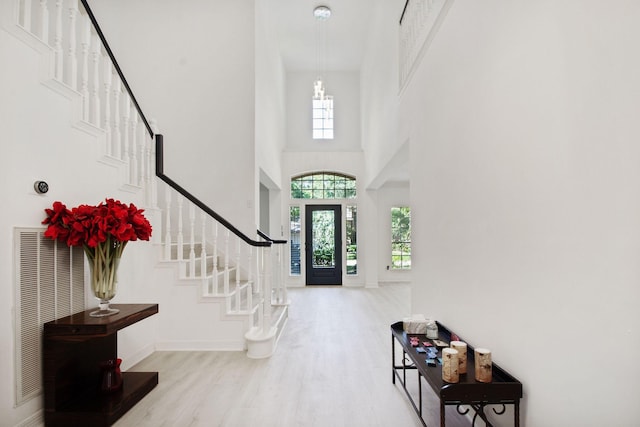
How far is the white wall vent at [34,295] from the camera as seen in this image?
204 cm

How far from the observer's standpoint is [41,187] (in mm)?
2182

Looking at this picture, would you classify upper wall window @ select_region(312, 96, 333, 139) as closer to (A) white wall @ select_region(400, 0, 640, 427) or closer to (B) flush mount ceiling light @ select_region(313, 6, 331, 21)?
(B) flush mount ceiling light @ select_region(313, 6, 331, 21)

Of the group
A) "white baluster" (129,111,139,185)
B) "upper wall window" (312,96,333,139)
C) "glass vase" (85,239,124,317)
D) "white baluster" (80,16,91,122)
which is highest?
"upper wall window" (312,96,333,139)

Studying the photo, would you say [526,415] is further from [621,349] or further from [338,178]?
[338,178]

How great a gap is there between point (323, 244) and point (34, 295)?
651cm

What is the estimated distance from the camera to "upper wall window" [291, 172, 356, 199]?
8430mm

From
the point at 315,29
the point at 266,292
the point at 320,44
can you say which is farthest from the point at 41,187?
the point at 320,44

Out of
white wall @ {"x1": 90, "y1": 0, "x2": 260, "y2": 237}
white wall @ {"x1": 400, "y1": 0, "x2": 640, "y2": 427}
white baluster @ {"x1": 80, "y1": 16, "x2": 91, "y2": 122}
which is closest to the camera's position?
white wall @ {"x1": 400, "y1": 0, "x2": 640, "y2": 427}

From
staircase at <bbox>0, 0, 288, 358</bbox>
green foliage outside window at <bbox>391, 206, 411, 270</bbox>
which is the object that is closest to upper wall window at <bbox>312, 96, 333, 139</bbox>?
green foliage outside window at <bbox>391, 206, 411, 270</bbox>

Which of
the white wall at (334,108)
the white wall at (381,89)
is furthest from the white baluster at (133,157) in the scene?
the white wall at (334,108)

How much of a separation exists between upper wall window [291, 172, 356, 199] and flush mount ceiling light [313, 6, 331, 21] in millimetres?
3291

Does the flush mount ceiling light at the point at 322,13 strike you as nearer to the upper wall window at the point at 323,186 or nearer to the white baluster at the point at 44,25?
the upper wall window at the point at 323,186

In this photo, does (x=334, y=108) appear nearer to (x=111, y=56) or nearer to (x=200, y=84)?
(x=200, y=84)

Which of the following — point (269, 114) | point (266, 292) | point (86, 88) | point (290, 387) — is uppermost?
point (269, 114)
